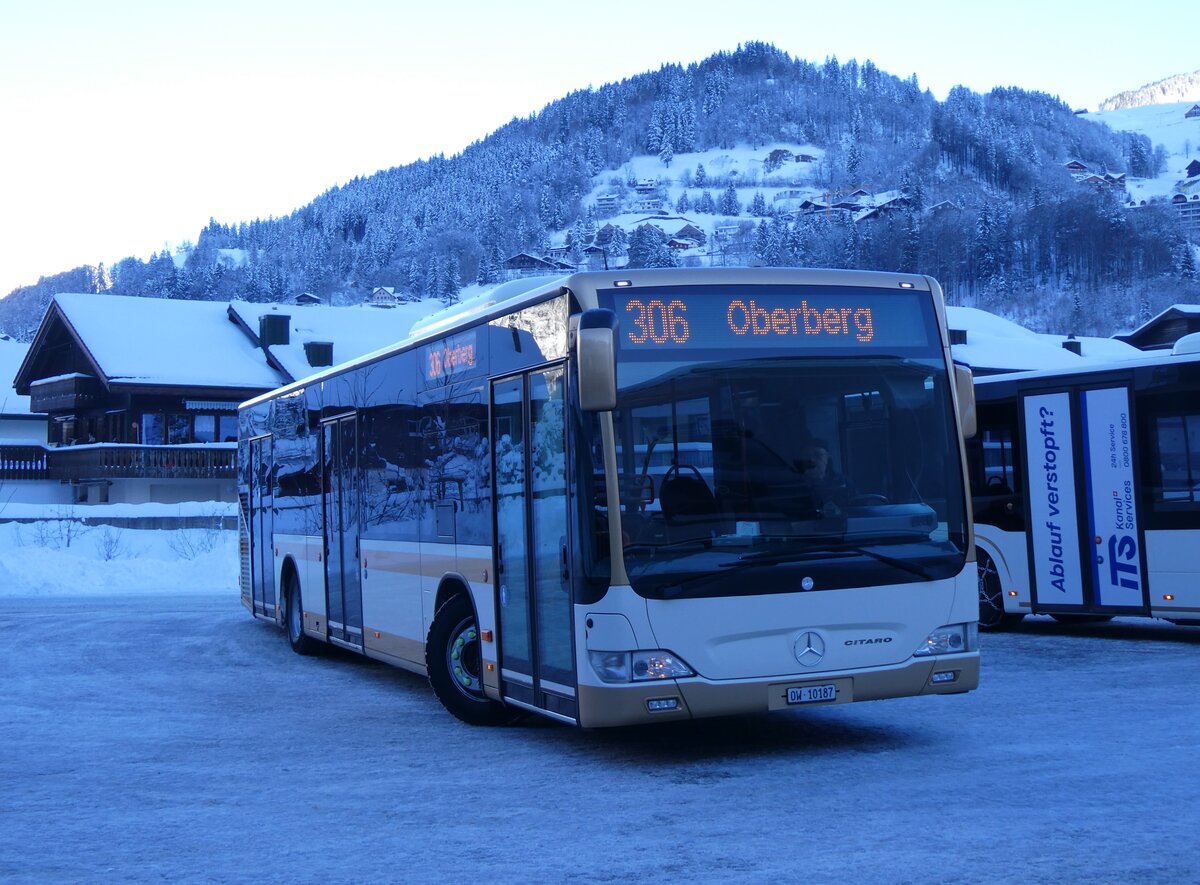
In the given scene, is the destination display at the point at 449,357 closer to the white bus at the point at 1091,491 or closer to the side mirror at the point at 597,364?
the side mirror at the point at 597,364

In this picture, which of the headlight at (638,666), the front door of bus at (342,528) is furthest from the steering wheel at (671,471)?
the front door of bus at (342,528)

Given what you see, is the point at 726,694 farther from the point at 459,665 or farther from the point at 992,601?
the point at 992,601

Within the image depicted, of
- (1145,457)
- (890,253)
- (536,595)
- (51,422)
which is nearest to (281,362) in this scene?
(51,422)

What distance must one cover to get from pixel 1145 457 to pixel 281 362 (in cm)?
4245

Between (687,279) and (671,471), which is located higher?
(687,279)

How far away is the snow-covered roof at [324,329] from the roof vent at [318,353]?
205mm

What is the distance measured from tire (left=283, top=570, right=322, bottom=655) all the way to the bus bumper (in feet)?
25.5

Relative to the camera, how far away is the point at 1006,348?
6806cm

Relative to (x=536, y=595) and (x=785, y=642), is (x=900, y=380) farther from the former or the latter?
(x=536, y=595)

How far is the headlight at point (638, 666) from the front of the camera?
8.34m

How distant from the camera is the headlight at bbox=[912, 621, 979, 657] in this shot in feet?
29.3

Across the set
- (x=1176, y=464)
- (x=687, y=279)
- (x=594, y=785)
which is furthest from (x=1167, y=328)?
(x=594, y=785)

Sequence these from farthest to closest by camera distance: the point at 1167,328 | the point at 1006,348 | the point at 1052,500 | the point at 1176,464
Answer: the point at 1167,328, the point at 1006,348, the point at 1052,500, the point at 1176,464

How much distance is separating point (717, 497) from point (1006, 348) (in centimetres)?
6242
